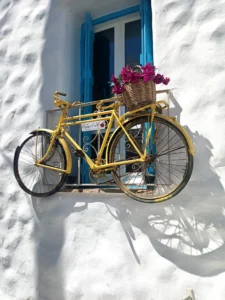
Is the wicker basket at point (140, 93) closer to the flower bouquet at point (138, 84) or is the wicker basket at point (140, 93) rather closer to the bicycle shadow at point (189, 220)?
the flower bouquet at point (138, 84)

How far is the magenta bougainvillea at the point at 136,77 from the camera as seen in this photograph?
240 cm

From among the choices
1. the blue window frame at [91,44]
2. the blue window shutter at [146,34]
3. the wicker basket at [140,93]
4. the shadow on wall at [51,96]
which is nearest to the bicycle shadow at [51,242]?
the shadow on wall at [51,96]

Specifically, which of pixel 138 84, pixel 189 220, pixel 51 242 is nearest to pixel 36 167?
pixel 51 242

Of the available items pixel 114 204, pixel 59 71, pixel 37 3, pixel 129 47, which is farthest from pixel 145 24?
pixel 114 204

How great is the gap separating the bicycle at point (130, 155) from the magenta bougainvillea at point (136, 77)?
21cm

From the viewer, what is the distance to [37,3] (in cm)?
382

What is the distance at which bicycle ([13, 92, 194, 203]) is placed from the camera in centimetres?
248

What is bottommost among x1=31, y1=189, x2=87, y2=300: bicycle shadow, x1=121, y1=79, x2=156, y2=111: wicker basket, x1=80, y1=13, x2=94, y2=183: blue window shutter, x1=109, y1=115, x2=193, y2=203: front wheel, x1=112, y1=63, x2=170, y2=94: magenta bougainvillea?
x1=31, y1=189, x2=87, y2=300: bicycle shadow

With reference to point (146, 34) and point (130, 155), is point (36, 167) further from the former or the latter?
point (146, 34)

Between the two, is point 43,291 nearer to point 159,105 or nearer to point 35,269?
point 35,269

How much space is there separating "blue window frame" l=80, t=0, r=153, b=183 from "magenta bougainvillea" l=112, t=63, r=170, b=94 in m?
0.75

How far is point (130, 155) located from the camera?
3.05 meters

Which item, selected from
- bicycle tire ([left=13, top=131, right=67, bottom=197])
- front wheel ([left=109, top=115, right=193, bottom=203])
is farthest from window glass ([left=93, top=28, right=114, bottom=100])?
front wheel ([left=109, top=115, right=193, bottom=203])

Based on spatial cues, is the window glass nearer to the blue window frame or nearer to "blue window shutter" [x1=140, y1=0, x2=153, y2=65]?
the blue window frame
